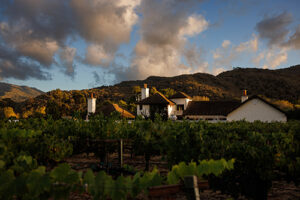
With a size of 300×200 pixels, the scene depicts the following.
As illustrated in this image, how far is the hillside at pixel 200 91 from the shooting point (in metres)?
46.8

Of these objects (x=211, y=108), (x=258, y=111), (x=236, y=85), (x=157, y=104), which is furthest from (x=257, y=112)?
(x=236, y=85)

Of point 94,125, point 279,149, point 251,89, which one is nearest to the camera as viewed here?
point 279,149

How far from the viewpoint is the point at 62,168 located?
2.11m

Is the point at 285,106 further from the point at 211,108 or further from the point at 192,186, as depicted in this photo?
the point at 192,186

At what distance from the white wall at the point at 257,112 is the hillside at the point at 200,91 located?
2189 cm

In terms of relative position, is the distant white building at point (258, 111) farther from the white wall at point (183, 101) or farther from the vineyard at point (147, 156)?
the vineyard at point (147, 156)

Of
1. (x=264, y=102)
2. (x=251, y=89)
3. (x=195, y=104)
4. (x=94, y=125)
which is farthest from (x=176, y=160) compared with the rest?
(x=251, y=89)

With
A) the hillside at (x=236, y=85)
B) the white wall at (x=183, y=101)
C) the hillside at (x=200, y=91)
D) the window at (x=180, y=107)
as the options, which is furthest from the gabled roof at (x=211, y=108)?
the hillside at (x=236, y=85)

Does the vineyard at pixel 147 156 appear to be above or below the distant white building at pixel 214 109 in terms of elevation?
below

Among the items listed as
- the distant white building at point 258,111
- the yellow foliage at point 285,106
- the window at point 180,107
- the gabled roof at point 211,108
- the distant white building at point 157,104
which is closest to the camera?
the distant white building at point 258,111

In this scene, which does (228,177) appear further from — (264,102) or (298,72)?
(298,72)

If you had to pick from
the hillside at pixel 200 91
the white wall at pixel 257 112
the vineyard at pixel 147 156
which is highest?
the hillside at pixel 200 91

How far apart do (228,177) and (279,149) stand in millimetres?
1505

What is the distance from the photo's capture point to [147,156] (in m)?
7.42
